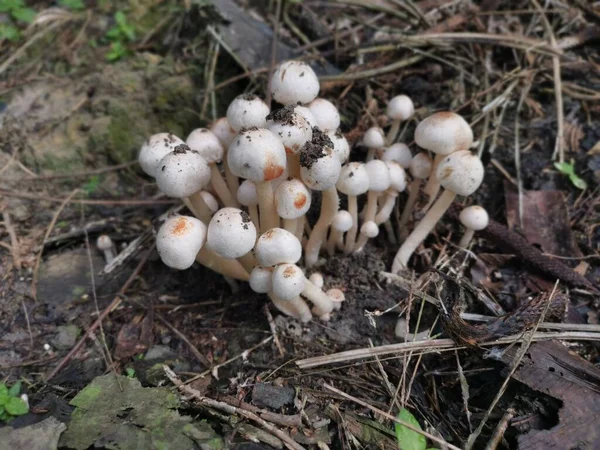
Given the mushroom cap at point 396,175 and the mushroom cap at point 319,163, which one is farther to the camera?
the mushroom cap at point 396,175

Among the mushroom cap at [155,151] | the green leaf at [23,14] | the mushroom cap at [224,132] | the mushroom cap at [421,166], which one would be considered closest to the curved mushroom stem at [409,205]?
the mushroom cap at [421,166]

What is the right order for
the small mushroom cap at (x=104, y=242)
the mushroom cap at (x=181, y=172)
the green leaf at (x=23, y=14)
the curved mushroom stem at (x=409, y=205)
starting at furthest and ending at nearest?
the green leaf at (x=23, y=14) → the small mushroom cap at (x=104, y=242) → the curved mushroom stem at (x=409, y=205) → the mushroom cap at (x=181, y=172)

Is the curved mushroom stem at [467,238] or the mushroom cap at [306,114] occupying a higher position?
the mushroom cap at [306,114]

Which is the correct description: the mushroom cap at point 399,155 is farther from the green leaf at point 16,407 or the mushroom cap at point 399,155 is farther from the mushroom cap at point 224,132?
the green leaf at point 16,407

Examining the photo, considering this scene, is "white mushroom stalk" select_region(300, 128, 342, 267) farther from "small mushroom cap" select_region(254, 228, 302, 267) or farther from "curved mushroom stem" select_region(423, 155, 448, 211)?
"curved mushroom stem" select_region(423, 155, 448, 211)

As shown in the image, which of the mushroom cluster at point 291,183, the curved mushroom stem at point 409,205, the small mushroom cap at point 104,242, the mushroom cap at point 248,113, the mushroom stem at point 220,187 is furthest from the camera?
the small mushroom cap at point 104,242

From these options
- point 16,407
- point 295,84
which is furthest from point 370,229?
point 16,407
